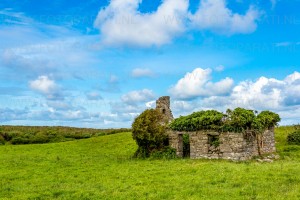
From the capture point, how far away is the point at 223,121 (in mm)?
32406

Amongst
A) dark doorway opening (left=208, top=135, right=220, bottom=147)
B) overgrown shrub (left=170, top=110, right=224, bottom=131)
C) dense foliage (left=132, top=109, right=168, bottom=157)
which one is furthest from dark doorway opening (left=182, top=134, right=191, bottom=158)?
dark doorway opening (left=208, top=135, right=220, bottom=147)

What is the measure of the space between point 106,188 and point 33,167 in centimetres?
1372

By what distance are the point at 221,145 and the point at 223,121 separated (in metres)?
2.14

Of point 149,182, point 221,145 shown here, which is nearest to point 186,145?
point 221,145

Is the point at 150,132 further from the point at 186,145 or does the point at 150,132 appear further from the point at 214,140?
the point at 214,140

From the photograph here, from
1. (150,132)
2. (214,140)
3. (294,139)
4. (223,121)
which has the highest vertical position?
(223,121)

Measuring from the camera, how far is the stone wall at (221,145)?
31.3 metres

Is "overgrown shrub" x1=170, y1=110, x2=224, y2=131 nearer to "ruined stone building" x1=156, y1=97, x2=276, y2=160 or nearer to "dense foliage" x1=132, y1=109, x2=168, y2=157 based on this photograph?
"ruined stone building" x1=156, y1=97, x2=276, y2=160

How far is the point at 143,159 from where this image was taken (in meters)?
34.9

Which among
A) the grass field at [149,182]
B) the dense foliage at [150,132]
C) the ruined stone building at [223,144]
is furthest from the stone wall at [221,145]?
the grass field at [149,182]

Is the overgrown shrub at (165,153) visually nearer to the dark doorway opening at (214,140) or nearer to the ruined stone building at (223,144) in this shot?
the ruined stone building at (223,144)

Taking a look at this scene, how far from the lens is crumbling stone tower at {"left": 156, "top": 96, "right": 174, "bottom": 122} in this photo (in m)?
38.0

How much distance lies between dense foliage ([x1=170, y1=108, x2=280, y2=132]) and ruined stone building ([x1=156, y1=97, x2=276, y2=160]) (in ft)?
1.55

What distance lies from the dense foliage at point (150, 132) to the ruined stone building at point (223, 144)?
38.7 inches
